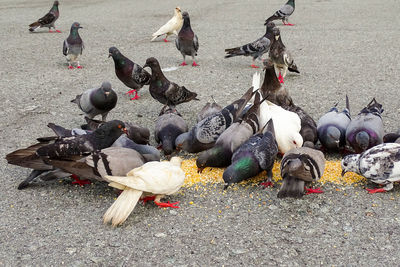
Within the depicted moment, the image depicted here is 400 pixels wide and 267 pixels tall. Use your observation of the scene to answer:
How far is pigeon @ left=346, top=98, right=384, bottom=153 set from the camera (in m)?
→ 3.96

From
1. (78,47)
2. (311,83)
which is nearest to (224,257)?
(311,83)

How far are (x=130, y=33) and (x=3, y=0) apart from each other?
28.7 feet

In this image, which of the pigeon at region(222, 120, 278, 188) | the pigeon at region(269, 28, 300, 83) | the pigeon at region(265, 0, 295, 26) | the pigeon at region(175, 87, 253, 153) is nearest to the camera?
the pigeon at region(222, 120, 278, 188)

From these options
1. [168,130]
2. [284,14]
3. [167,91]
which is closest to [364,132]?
[168,130]

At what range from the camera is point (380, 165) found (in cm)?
353

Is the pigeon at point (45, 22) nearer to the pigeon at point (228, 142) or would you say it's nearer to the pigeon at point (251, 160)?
the pigeon at point (228, 142)

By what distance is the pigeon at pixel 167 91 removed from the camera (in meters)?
5.57

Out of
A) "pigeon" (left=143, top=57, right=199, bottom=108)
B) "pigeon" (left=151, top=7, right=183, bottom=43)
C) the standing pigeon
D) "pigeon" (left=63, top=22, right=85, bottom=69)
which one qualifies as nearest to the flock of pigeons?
"pigeon" (left=143, top=57, right=199, bottom=108)

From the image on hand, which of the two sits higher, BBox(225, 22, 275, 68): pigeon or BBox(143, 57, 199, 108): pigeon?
BBox(225, 22, 275, 68): pigeon

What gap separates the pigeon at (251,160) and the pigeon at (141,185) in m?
0.45

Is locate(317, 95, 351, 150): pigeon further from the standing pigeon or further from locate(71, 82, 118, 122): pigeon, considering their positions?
the standing pigeon

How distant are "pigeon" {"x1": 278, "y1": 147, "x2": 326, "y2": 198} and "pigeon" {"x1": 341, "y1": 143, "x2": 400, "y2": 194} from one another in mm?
332

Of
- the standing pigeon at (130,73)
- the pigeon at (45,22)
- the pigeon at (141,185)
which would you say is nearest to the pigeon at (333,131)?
the pigeon at (141,185)

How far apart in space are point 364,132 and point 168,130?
6.29ft
